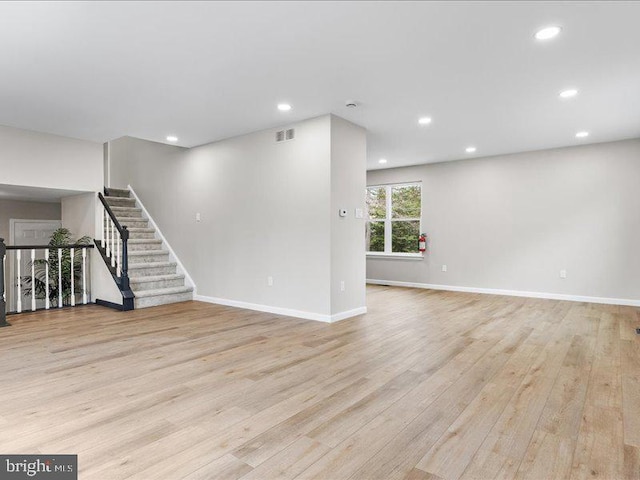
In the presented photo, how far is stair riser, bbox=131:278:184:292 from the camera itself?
5.74m

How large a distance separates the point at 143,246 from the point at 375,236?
4.77m

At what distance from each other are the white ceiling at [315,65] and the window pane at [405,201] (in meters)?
2.75

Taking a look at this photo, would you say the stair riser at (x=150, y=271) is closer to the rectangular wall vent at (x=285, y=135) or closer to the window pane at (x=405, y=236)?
the rectangular wall vent at (x=285, y=135)

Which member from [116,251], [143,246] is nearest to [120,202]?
[143,246]

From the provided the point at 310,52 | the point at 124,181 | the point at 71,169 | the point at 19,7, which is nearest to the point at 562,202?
the point at 310,52

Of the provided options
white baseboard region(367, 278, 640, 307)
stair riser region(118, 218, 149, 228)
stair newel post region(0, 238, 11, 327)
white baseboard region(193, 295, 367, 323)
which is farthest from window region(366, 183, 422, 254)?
stair newel post region(0, 238, 11, 327)

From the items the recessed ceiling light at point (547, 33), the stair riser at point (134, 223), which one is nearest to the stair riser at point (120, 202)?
the stair riser at point (134, 223)

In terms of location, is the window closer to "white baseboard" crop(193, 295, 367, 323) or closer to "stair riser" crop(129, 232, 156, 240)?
"white baseboard" crop(193, 295, 367, 323)

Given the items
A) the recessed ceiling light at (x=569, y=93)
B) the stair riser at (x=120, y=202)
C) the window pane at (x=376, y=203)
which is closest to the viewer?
the recessed ceiling light at (x=569, y=93)

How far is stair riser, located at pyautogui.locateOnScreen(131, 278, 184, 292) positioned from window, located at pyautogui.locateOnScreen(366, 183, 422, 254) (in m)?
4.19

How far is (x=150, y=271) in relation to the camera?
6.12 meters

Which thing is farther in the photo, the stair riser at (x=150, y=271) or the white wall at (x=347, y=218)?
the stair riser at (x=150, y=271)

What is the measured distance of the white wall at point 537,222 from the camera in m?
5.76

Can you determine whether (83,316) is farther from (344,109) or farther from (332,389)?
(344,109)
